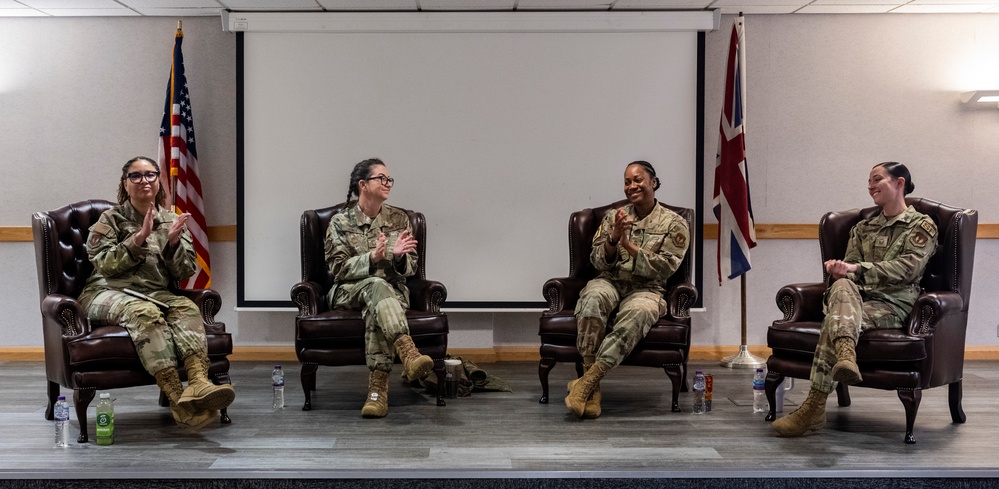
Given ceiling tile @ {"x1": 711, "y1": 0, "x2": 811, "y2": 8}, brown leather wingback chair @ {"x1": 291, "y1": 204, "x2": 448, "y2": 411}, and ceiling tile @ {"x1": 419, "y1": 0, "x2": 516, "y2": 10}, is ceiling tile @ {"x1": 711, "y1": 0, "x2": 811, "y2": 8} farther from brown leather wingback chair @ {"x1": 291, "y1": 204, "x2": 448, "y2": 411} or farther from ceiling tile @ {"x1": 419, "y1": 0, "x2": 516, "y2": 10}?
brown leather wingback chair @ {"x1": 291, "y1": 204, "x2": 448, "y2": 411}

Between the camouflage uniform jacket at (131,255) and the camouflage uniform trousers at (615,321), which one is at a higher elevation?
the camouflage uniform jacket at (131,255)

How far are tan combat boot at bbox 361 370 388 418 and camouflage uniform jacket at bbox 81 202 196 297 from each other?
1082mm

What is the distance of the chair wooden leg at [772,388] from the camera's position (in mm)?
4098

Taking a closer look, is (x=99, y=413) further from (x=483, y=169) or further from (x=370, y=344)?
(x=483, y=169)

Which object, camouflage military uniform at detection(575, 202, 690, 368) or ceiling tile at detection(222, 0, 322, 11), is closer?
camouflage military uniform at detection(575, 202, 690, 368)

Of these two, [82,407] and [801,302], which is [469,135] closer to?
[801,302]

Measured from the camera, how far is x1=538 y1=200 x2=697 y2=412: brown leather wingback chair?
14.1 ft

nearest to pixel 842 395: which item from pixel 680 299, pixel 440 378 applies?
pixel 680 299

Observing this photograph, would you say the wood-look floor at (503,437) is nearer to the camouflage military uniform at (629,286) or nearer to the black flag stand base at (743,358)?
the camouflage military uniform at (629,286)

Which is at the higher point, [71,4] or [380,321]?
[71,4]

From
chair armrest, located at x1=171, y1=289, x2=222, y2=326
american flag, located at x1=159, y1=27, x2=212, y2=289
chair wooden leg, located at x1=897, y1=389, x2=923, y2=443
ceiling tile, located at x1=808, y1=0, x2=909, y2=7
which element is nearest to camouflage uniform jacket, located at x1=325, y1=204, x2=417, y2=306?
chair armrest, located at x1=171, y1=289, x2=222, y2=326

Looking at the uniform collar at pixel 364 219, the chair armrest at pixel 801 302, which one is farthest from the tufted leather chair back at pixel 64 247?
the chair armrest at pixel 801 302

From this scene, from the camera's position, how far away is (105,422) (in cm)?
361

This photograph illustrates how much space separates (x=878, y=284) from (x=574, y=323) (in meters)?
1.50
